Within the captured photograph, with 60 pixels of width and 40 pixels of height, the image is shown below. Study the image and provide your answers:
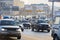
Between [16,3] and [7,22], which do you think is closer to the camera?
[7,22]

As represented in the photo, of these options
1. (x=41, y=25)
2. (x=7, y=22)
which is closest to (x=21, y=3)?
(x=41, y=25)

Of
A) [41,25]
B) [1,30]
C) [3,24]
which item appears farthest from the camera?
[41,25]

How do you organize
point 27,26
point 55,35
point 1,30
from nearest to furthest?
1. point 55,35
2. point 1,30
3. point 27,26

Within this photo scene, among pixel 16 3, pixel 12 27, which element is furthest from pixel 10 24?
pixel 16 3

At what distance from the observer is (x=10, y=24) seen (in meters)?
20.2

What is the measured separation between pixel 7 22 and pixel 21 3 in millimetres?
76921

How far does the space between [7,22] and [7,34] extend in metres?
2.20

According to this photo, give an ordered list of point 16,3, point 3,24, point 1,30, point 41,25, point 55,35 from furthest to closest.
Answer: point 16,3 < point 41,25 < point 3,24 < point 1,30 < point 55,35

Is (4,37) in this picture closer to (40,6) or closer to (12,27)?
(12,27)

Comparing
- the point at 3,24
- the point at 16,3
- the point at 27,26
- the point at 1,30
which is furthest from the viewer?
the point at 16,3

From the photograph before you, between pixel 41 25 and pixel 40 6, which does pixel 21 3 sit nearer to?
pixel 40 6

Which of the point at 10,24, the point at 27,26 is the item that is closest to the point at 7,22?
the point at 10,24

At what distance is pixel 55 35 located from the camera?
1672 cm

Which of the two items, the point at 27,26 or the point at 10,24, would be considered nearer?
the point at 10,24
